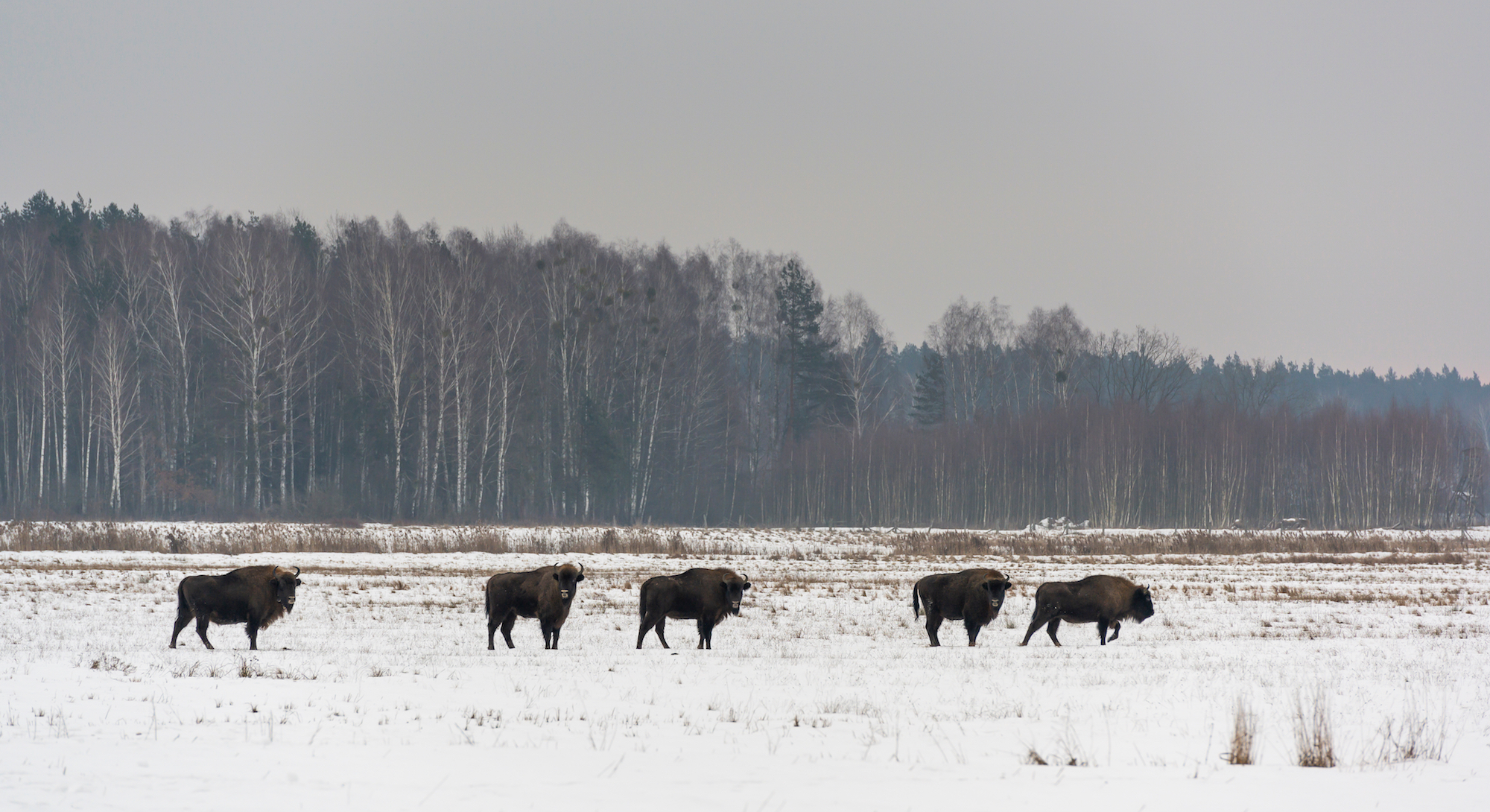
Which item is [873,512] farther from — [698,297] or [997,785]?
[997,785]

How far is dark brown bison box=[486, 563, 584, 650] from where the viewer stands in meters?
17.7

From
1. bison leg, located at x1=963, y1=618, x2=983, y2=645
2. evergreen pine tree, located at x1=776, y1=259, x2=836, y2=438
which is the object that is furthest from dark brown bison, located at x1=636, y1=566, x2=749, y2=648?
evergreen pine tree, located at x1=776, y1=259, x2=836, y2=438

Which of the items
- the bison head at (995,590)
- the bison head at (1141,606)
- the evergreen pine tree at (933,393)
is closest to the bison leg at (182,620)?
the bison head at (995,590)

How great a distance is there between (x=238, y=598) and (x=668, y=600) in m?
6.61

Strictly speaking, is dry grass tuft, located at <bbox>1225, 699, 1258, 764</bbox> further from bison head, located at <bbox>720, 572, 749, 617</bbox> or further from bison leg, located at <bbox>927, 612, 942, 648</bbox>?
bison head, located at <bbox>720, 572, 749, 617</bbox>

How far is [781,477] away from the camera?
254 ft

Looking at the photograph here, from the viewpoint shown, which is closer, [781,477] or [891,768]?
[891,768]

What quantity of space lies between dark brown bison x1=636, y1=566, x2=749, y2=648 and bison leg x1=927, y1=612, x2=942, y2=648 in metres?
3.09

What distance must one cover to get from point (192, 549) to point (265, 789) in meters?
33.5

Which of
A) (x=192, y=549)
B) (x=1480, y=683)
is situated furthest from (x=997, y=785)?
(x=192, y=549)

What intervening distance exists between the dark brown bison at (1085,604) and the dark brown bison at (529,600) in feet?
25.2

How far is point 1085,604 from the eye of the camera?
19.0 meters

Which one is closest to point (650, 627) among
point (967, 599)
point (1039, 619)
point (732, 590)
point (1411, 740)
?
point (732, 590)

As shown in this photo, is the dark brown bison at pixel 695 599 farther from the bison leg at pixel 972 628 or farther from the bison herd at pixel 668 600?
the bison leg at pixel 972 628
